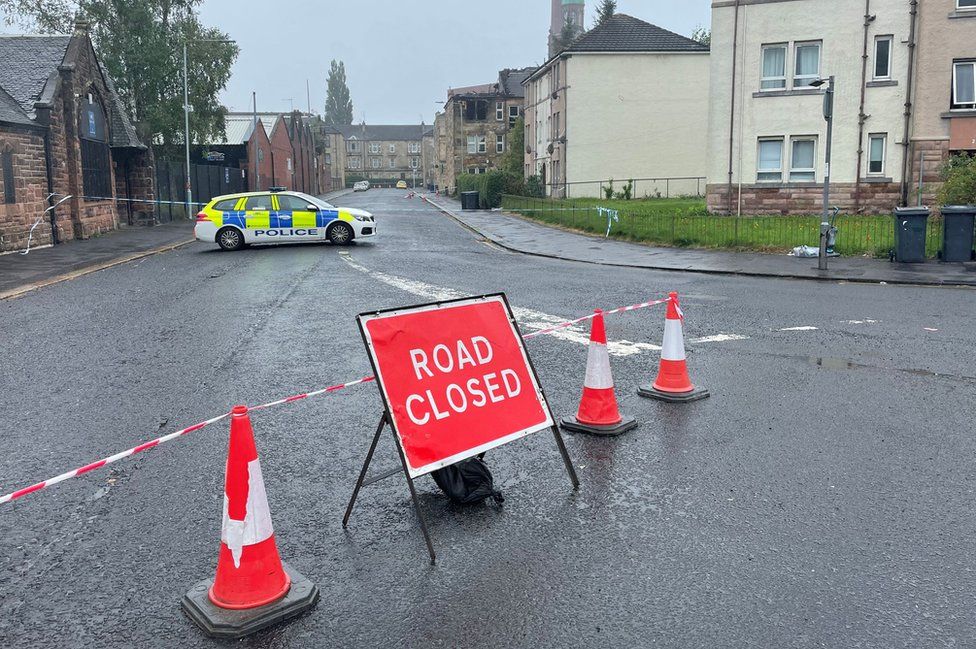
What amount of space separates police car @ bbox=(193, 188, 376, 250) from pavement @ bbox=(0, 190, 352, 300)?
5.99ft

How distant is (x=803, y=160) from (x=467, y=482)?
2809cm

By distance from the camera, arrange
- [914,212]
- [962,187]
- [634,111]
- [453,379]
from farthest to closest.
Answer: [634,111]
[962,187]
[914,212]
[453,379]

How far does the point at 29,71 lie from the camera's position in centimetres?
2548

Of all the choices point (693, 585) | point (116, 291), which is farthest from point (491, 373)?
point (116, 291)

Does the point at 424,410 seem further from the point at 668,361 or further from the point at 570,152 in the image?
the point at 570,152

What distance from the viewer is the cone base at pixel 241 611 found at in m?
3.55

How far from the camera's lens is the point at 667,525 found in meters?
4.62

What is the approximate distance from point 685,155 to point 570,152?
20.9 feet

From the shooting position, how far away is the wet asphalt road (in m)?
3.65

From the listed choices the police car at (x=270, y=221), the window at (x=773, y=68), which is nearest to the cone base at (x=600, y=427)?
the police car at (x=270, y=221)

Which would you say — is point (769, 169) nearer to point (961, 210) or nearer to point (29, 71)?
point (961, 210)

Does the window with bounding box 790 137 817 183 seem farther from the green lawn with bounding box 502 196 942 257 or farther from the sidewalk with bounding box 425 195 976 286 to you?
the sidewalk with bounding box 425 195 976 286

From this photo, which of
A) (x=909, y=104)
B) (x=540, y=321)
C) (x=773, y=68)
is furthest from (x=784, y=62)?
(x=540, y=321)

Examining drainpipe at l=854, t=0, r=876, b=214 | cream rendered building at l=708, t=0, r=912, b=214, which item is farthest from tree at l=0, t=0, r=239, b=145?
drainpipe at l=854, t=0, r=876, b=214
